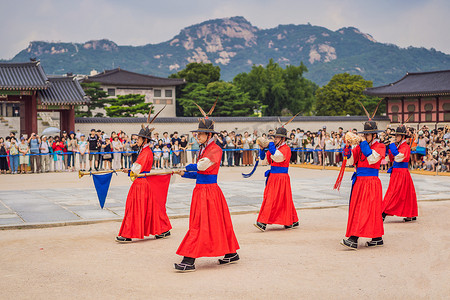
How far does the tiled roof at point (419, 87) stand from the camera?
35062 mm

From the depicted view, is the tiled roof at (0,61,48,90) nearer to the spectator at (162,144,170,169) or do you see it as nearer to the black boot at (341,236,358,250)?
the spectator at (162,144,170,169)

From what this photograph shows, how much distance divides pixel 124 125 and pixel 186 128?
3.90 meters

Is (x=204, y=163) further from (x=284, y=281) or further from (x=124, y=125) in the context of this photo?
(x=124, y=125)

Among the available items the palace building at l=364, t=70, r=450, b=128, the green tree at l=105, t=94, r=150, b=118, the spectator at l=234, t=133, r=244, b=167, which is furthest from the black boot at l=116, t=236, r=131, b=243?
the palace building at l=364, t=70, r=450, b=128

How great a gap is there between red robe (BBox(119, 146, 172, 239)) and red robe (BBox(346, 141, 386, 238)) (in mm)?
2726

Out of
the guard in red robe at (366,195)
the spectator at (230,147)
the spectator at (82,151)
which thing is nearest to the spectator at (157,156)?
the spectator at (82,151)

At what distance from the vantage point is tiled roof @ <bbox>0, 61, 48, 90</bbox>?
24328mm

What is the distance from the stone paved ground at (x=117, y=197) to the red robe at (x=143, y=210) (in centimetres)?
176

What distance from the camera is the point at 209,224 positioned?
5809 mm

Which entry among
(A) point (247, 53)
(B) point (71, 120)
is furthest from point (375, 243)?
(A) point (247, 53)

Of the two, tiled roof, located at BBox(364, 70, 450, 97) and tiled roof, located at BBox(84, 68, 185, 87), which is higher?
tiled roof, located at BBox(84, 68, 185, 87)

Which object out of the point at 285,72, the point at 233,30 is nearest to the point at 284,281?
the point at 285,72

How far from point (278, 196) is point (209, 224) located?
2494mm

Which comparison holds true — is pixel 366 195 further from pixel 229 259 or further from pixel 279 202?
pixel 229 259
